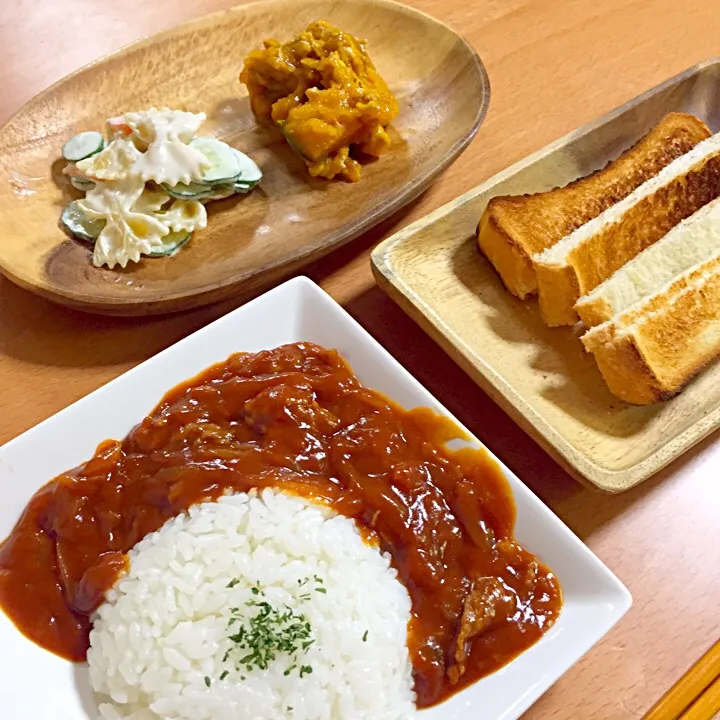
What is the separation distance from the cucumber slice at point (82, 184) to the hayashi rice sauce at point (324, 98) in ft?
2.02

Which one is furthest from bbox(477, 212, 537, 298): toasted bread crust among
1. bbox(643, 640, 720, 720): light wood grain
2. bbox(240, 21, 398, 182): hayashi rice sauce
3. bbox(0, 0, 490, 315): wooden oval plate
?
→ bbox(643, 640, 720, 720): light wood grain

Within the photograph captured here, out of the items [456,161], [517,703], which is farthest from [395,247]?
[517,703]

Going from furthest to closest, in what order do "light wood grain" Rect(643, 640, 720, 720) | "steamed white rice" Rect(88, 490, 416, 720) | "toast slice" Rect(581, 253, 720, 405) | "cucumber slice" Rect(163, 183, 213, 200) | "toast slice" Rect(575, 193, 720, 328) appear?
"cucumber slice" Rect(163, 183, 213, 200), "toast slice" Rect(575, 193, 720, 328), "toast slice" Rect(581, 253, 720, 405), "light wood grain" Rect(643, 640, 720, 720), "steamed white rice" Rect(88, 490, 416, 720)

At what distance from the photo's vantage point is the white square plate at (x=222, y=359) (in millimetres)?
1478

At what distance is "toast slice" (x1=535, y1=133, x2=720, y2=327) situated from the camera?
209cm

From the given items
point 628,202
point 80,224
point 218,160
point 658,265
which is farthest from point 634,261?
point 80,224

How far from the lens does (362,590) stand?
1.58 meters

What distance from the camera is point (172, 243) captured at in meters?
2.19

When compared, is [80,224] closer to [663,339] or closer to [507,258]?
[507,258]

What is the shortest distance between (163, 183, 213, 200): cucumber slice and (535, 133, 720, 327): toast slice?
1.00 m

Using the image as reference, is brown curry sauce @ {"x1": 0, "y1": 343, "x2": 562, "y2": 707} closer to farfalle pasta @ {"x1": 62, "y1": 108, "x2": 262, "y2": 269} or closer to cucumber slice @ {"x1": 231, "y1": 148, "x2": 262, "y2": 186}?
farfalle pasta @ {"x1": 62, "y1": 108, "x2": 262, "y2": 269}

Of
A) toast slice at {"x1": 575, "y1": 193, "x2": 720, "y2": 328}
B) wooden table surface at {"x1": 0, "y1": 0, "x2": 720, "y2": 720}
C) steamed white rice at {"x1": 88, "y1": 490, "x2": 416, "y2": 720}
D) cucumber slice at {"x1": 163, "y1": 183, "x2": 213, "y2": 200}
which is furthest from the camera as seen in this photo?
cucumber slice at {"x1": 163, "y1": 183, "x2": 213, "y2": 200}

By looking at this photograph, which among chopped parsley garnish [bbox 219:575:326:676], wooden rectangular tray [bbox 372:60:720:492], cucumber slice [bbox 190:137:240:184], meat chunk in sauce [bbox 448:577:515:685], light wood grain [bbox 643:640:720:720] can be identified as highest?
cucumber slice [bbox 190:137:240:184]

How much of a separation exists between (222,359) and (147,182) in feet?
2.20
